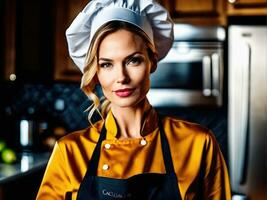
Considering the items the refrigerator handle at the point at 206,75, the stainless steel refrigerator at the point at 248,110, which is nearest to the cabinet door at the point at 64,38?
the refrigerator handle at the point at 206,75

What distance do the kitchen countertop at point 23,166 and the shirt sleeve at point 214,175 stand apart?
3.69 ft

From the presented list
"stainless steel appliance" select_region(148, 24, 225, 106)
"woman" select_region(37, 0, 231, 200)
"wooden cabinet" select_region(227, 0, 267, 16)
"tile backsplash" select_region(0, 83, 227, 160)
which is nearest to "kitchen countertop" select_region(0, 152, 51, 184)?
"tile backsplash" select_region(0, 83, 227, 160)

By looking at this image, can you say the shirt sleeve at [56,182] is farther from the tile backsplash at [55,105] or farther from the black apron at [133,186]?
the tile backsplash at [55,105]

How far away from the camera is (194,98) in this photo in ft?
8.42

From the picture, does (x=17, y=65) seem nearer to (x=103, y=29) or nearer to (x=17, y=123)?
(x=17, y=123)

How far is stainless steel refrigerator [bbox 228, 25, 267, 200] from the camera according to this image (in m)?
2.41

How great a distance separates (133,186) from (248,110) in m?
1.70

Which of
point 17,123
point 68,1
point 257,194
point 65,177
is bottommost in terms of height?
point 257,194

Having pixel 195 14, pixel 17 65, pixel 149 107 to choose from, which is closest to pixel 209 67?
pixel 195 14

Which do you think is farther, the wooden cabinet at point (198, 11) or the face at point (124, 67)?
the wooden cabinet at point (198, 11)

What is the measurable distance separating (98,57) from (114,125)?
0.14 meters

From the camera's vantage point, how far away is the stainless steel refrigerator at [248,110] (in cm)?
241

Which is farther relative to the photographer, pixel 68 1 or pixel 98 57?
pixel 68 1

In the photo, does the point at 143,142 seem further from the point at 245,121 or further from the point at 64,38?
the point at 64,38
